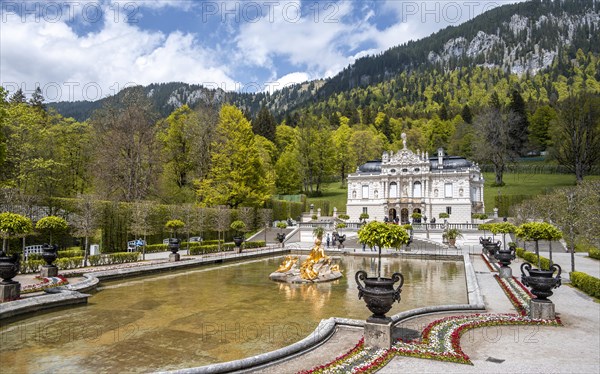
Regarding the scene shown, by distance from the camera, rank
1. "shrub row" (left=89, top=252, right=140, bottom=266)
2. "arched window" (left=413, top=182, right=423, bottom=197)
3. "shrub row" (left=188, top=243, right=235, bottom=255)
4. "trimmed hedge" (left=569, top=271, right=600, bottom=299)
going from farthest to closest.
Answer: "arched window" (left=413, top=182, right=423, bottom=197) < "shrub row" (left=188, top=243, right=235, bottom=255) < "shrub row" (left=89, top=252, right=140, bottom=266) < "trimmed hedge" (left=569, top=271, right=600, bottom=299)

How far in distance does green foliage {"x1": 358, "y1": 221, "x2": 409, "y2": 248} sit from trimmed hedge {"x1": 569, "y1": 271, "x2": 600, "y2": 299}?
10.1 m

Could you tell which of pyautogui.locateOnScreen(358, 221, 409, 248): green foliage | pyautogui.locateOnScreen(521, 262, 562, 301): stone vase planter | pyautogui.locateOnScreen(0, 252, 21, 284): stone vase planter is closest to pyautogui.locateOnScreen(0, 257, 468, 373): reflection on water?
pyautogui.locateOnScreen(0, 252, 21, 284): stone vase planter

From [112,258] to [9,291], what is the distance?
11.8m

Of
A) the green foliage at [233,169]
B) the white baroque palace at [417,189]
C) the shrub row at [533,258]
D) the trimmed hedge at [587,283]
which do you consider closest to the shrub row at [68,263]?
the green foliage at [233,169]

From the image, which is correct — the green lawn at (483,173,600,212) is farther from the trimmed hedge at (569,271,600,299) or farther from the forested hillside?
the trimmed hedge at (569,271,600,299)

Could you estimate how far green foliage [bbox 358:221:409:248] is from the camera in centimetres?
1030

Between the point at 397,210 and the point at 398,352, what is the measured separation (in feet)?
178

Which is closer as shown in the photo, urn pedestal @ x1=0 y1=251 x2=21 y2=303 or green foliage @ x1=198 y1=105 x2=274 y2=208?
urn pedestal @ x1=0 y1=251 x2=21 y2=303

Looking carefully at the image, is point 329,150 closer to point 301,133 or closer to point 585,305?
point 301,133

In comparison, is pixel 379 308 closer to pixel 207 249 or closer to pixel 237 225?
pixel 207 249

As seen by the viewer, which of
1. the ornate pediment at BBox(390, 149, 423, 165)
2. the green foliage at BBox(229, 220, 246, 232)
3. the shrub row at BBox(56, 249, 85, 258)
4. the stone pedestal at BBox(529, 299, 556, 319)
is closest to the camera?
the stone pedestal at BBox(529, 299, 556, 319)

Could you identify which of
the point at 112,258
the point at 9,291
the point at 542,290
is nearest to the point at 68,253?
the point at 112,258

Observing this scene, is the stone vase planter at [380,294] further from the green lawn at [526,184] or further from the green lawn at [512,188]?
the green lawn at [512,188]

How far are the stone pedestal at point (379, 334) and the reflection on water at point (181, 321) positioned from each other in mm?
2058
